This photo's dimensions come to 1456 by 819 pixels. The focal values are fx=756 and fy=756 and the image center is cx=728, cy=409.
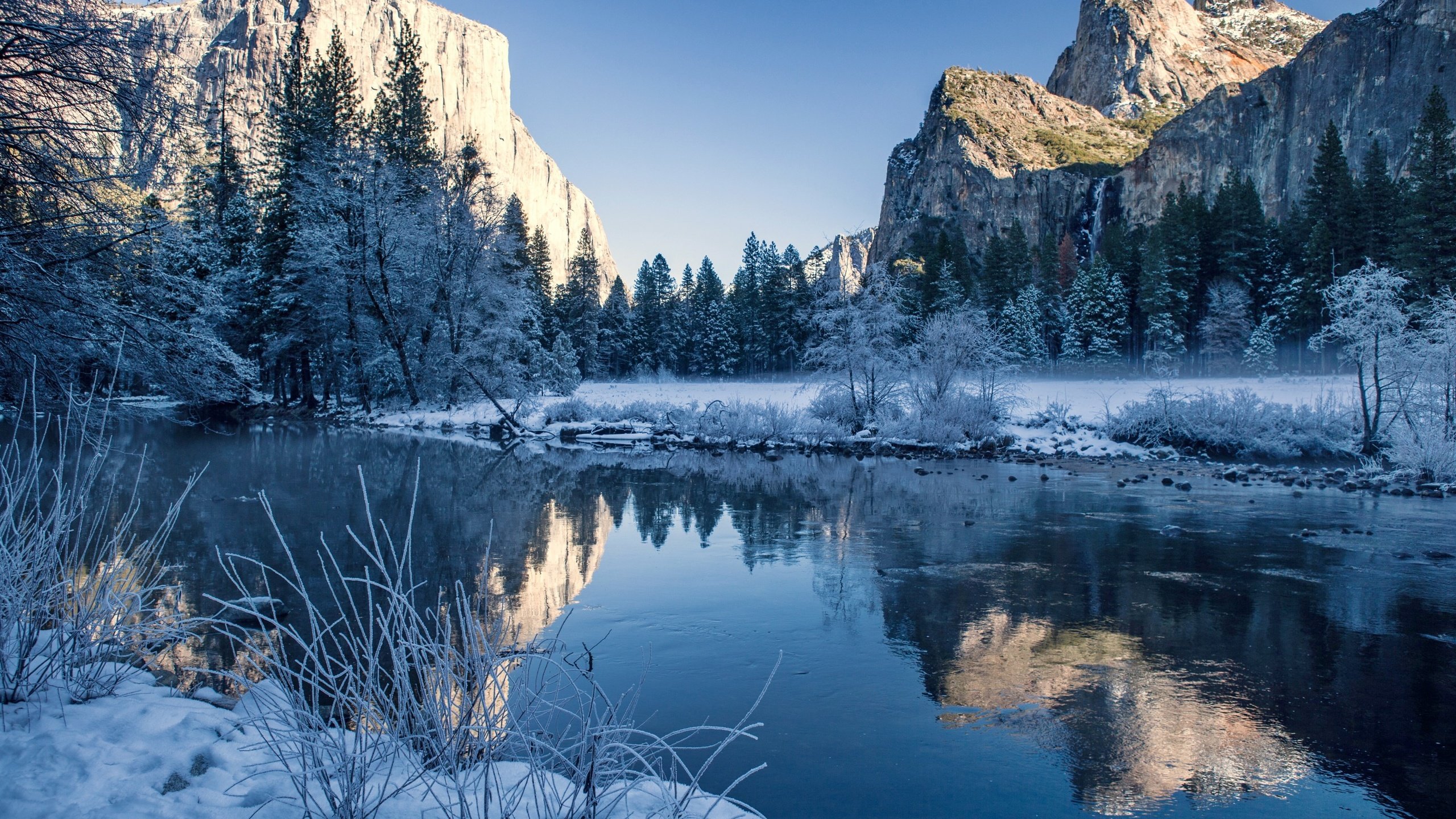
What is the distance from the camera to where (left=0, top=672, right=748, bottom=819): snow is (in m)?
2.71

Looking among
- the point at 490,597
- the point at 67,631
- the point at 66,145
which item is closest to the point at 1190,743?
the point at 490,597

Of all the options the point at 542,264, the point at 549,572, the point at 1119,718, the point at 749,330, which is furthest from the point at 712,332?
the point at 1119,718

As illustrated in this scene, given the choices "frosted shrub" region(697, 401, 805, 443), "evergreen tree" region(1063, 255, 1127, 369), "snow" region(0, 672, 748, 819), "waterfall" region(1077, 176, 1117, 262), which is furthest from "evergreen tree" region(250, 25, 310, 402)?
"waterfall" region(1077, 176, 1117, 262)

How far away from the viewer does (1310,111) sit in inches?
3071

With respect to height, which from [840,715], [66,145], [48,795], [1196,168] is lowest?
[840,715]

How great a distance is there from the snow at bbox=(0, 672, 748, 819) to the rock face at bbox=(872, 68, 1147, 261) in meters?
95.2

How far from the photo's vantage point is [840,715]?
480 cm

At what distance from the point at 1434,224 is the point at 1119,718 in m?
44.2

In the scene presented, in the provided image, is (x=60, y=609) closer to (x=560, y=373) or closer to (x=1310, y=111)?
(x=560, y=373)

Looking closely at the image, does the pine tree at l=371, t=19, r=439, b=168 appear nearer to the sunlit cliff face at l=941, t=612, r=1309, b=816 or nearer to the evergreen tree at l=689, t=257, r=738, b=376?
the evergreen tree at l=689, t=257, r=738, b=376

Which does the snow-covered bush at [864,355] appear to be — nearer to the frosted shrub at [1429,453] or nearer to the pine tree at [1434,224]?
the frosted shrub at [1429,453]

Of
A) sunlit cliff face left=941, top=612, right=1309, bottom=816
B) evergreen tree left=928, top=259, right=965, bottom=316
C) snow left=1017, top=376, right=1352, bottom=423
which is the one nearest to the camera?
sunlit cliff face left=941, top=612, right=1309, bottom=816

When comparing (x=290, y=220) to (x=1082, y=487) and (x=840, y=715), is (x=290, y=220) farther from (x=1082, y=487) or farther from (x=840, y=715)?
(x=840, y=715)

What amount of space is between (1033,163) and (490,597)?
112 meters
